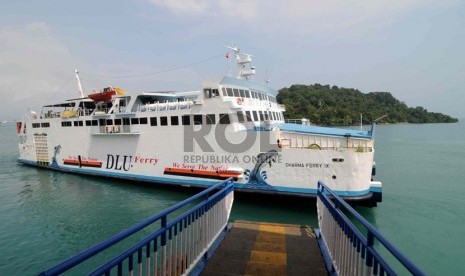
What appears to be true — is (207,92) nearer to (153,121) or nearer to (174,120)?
(174,120)

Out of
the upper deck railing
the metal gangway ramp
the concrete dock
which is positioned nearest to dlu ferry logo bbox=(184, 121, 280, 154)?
the metal gangway ramp

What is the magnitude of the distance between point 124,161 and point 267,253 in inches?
545

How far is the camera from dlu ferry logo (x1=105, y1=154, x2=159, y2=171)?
15.6m

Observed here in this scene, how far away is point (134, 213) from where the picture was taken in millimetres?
12117

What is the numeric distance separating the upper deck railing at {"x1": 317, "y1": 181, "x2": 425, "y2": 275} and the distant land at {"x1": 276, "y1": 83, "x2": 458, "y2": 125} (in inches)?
2841

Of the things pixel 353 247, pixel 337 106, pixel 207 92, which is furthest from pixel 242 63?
pixel 337 106

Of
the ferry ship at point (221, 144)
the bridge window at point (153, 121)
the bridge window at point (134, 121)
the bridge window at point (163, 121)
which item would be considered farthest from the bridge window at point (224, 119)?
the bridge window at point (134, 121)

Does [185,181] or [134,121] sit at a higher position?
[134,121]

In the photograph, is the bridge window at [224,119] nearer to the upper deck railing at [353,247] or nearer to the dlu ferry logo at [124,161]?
the dlu ferry logo at [124,161]

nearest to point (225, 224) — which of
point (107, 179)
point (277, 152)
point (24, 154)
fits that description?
point (277, 152)

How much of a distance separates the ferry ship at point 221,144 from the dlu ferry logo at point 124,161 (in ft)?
0.19

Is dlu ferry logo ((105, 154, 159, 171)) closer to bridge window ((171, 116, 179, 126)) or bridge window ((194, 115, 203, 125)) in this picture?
bridge window ((171, 116, 179, 126))

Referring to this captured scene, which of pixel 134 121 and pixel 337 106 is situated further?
pixel 337 106

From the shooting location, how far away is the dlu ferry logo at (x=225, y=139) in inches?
488
